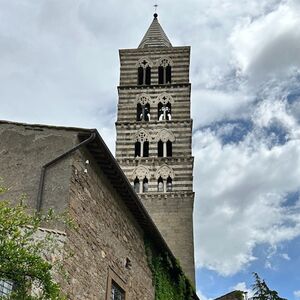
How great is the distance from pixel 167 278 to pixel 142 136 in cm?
1341

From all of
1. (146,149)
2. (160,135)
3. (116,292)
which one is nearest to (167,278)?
(116,292)

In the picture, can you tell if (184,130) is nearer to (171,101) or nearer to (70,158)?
(171,101)

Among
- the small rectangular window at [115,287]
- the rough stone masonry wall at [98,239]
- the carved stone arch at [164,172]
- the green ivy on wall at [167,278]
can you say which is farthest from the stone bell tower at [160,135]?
the small rectangular window at [115,287]

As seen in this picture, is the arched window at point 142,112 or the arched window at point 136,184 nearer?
the arched window at point 136,184

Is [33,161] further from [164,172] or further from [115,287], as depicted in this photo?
[164,172]

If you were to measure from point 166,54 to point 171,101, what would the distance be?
3.64 meters

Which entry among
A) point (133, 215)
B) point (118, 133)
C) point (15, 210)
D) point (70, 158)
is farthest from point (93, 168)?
point (118, 133)

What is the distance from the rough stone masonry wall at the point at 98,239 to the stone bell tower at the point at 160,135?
38.8 ft

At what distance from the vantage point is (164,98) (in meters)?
29.9

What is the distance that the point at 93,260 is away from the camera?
1045 cm

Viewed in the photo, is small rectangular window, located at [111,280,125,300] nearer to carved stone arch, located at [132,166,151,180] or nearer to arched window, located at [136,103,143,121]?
carved stone arch, located at [132,166,151,180]

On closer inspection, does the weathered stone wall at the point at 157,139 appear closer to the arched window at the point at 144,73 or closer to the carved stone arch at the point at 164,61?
the carved stone arch at the point at 164,61

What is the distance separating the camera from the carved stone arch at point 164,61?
1223 inches

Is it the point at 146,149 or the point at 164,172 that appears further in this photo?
the point at 146,149
